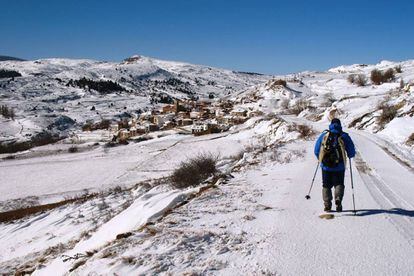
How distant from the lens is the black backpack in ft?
23.3

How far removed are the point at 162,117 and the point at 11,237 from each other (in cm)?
9477

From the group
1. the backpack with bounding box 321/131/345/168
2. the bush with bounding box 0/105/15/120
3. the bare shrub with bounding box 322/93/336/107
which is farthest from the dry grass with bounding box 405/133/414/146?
the bush with bounding box 0/105/15/120

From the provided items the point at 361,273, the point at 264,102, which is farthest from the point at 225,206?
the point at 264,102

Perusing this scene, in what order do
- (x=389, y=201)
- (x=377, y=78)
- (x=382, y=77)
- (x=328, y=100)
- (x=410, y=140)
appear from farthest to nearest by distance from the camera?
(x=377, y=78), (x=382, y=77), (x=328, y=100), (x=410, y=140), (x=389, y=201)

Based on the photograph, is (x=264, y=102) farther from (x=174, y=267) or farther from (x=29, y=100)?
(x=29, y=100)

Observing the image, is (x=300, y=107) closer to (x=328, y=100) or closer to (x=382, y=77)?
(x=328, y=100)

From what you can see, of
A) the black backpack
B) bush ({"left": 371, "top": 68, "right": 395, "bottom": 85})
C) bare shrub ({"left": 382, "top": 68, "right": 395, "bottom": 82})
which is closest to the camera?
the black backpack

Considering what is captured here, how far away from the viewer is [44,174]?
44.0m

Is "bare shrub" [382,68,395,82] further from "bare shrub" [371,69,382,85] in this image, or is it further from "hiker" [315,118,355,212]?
"hiker" [315,118,355,212]

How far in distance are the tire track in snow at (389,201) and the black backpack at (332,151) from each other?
4.88ft

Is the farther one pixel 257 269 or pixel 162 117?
pixel 162 117

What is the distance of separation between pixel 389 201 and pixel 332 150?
250 centimetres

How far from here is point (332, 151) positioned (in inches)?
280

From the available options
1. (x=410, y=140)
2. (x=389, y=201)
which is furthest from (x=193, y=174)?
(x=410, y=140)
